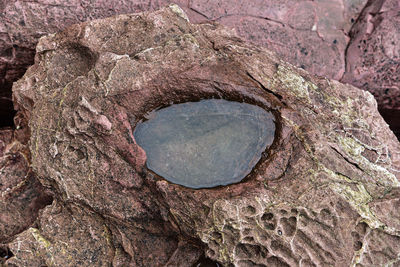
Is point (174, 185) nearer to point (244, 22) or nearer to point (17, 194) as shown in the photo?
point (17, 194)

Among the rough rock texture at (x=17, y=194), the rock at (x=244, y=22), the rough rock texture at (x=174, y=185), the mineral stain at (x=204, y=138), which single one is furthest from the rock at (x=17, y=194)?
the mineral stain at (x=204, y=138)

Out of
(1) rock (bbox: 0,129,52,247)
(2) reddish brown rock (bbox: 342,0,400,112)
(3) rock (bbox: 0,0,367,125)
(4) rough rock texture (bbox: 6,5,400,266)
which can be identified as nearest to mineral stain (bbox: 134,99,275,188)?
(4) rough rock texture (bbox: 6,5,400,266)

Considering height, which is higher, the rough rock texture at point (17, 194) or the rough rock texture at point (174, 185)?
the rough rock texture at point (174, 185)

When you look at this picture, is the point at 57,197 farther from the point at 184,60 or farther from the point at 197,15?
the point at 197,15

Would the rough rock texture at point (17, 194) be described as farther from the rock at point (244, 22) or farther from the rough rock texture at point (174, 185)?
the rock at point (244, 22)

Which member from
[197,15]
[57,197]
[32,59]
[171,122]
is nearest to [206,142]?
[171,122]

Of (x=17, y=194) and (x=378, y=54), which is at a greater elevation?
(x=378, y=54)

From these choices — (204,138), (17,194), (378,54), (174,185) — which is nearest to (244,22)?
(378,54)
